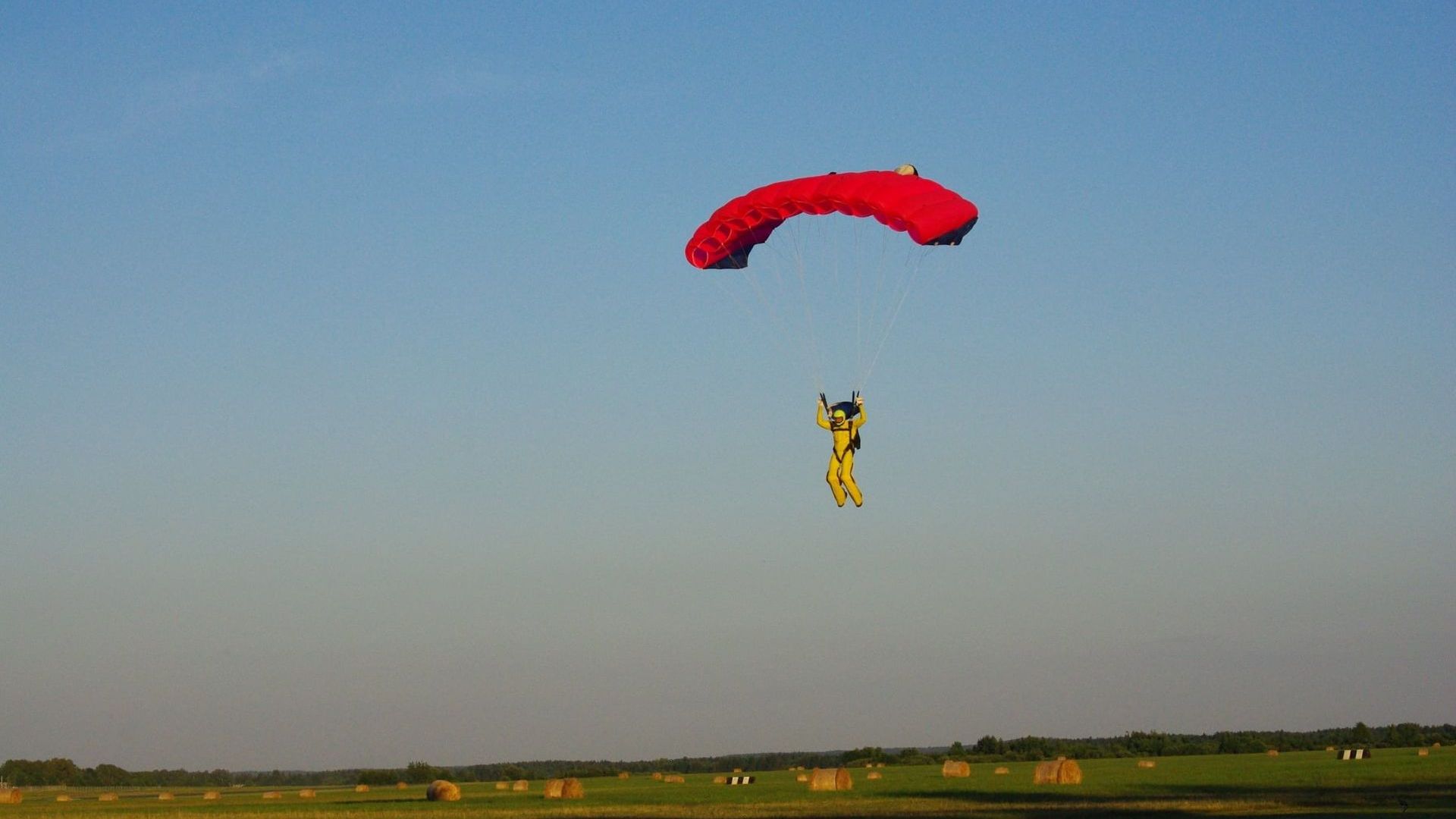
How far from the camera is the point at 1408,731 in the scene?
6738cm

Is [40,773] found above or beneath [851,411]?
beneath

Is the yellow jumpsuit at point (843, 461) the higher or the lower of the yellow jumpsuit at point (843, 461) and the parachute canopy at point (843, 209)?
the lower

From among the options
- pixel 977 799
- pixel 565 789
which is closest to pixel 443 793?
pixel 565 789

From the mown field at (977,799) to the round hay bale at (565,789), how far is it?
57 centimetres

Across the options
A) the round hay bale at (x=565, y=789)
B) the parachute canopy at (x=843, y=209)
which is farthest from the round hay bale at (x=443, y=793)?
the parachute canopy at (x=843, y=209)

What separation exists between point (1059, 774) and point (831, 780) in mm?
5282

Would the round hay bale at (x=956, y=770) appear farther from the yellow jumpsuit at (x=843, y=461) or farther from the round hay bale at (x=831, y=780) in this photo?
the yellow jumpsuit at (x=843, y=461)

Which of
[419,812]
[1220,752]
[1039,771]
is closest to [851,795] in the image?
[1039,771]

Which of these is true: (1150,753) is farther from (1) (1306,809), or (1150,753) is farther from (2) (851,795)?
(1) (1306,809)

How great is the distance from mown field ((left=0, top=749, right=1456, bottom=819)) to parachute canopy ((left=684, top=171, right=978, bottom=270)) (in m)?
9.59

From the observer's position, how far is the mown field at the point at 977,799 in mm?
24891

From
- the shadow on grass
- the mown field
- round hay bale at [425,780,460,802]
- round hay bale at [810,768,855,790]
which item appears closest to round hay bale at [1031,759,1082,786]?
the mown field

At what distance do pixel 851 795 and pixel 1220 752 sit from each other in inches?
1508

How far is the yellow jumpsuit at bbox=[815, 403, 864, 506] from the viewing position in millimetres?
25578
